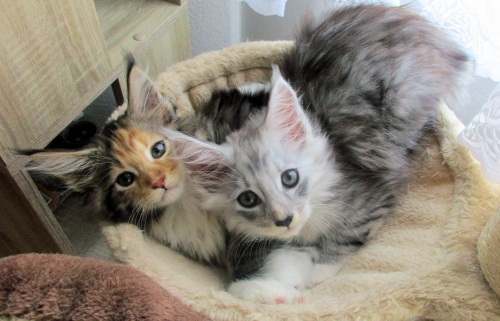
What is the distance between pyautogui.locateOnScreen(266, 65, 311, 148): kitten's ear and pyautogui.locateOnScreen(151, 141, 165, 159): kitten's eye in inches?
13.7

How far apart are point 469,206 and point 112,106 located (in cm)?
186

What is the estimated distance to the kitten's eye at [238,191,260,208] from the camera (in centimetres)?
111

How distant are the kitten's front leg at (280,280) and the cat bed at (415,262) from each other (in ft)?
0.15

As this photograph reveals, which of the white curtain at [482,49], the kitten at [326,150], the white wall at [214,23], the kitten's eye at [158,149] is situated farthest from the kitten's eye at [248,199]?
the white wall at [214,23]

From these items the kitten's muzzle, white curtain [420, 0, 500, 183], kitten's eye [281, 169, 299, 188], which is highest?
white curtain [420, 0, 500, 183]

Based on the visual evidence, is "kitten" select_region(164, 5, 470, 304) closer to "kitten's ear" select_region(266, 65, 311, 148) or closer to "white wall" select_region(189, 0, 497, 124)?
"kitten's ear" select_region(266, 65, 311, 148)

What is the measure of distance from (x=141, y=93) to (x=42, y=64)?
328 millimetres

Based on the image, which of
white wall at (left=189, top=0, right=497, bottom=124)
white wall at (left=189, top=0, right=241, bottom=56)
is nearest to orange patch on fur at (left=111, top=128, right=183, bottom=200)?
white wall at (left=189, top=0, right=497, bottom=124)

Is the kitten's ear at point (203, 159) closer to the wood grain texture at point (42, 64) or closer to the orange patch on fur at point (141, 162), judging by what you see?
the orange patch on fur at point (141, 162)

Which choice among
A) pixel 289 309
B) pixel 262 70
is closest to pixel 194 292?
pixel 289 309

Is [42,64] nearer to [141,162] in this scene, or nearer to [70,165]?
[70,165]

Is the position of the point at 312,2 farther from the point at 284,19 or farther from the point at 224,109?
the point at 224,109

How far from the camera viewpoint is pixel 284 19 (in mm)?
2074

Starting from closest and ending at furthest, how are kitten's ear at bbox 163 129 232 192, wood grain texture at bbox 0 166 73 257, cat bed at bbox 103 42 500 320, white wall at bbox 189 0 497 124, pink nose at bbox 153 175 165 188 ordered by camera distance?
1. cat bed at bbox 103 42 500 320
2. kitten's ear at bbox 163 129 232 192
3. pink nose at bbox 153 175 165 188
4. wood grain texture at bbox 0 166 73 257
5. white wall at bbox 189 0 497 124
